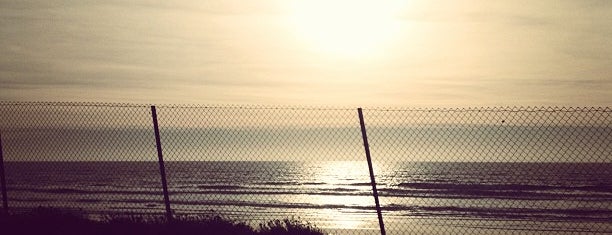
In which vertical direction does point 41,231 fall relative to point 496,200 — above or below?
below

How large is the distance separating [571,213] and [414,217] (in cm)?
820

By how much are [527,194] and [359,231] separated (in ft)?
83.1

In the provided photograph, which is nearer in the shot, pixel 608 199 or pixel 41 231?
pixel 41 231

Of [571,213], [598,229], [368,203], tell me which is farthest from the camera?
[368,203]

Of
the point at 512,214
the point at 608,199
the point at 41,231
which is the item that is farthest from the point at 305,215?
the point at 608,199

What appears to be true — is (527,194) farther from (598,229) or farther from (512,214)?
(598,229)

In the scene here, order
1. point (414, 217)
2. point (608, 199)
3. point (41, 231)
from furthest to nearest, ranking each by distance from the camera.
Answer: point (608, 199), point (414, 217), point (41, 231)

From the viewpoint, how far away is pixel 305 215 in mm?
25422

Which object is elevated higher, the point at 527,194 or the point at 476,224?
the point at 527,194

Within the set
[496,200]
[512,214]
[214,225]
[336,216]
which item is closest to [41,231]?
[214,225]

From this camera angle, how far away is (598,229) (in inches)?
837

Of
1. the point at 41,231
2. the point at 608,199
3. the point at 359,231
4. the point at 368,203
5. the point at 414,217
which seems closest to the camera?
the point at 41,231

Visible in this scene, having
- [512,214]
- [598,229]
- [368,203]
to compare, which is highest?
[368,203]

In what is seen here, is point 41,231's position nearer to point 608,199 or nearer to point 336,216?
point 336,216
